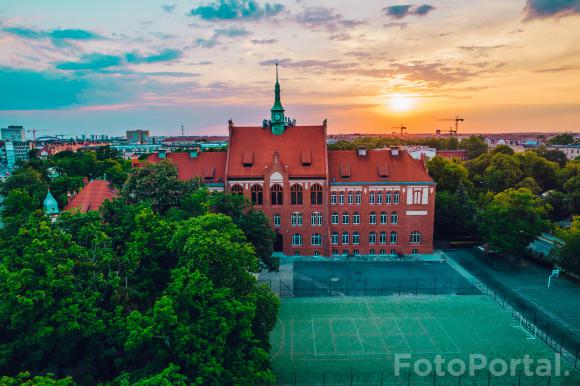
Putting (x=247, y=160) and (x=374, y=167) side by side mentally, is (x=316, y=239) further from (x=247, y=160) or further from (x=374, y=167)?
(x=247, y=160)

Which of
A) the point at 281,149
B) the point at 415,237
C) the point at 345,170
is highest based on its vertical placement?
the point at 281,149

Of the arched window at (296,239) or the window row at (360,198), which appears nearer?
the window row at (360,198)

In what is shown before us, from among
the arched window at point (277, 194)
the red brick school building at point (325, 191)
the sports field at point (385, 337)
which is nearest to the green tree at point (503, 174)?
the red brick school building at point (325, 191)

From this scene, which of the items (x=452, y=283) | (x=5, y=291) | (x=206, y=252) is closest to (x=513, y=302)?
(x=452, y=283)

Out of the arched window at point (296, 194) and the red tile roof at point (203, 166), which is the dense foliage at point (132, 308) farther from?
Result: the red tile roof at point (203, 166)

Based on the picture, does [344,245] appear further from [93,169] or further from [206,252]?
[93,169]

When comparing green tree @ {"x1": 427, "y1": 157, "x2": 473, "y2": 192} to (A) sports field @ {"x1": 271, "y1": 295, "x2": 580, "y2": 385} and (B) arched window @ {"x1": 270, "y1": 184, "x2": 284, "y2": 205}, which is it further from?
(A) sports field @ {"x1": 271, "y1": 295, "x2": 580, "y2": 385}

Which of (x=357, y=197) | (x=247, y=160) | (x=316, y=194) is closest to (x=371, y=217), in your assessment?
(x=357, y=197)
